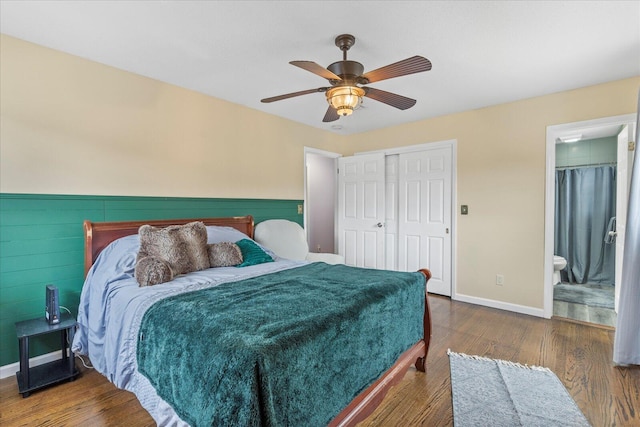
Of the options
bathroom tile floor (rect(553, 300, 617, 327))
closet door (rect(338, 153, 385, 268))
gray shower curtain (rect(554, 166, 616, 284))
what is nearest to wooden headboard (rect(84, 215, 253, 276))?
closet door (rect(338, 153, 385, 268))

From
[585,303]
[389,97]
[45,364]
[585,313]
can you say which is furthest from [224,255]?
[585,303]

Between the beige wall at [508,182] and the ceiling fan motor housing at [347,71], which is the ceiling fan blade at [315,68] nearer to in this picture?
the ceiling fan motor housing at [347,71]

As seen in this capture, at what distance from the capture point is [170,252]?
7.73 ft

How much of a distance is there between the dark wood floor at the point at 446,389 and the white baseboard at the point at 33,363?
63 mm

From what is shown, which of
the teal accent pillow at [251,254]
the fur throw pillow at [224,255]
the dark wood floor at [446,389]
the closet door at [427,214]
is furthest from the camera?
the closet door at [427,214]

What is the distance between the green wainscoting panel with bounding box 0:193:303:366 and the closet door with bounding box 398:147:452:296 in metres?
3.39

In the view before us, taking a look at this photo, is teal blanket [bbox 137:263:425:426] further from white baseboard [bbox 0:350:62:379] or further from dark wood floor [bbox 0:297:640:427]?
white baseboard [bbox 0:350:62:379]

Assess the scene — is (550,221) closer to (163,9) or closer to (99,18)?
(163,9)

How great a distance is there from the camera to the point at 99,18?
2.00 m

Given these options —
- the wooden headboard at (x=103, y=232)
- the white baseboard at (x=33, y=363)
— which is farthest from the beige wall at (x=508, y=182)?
the white baseboard at (x=33, y=363)

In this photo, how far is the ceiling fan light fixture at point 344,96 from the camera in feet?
7.07

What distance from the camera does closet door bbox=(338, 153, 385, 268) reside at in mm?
4582

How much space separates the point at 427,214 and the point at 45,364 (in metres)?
4.19

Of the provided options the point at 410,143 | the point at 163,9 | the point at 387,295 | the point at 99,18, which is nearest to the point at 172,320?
the point at 387,295
